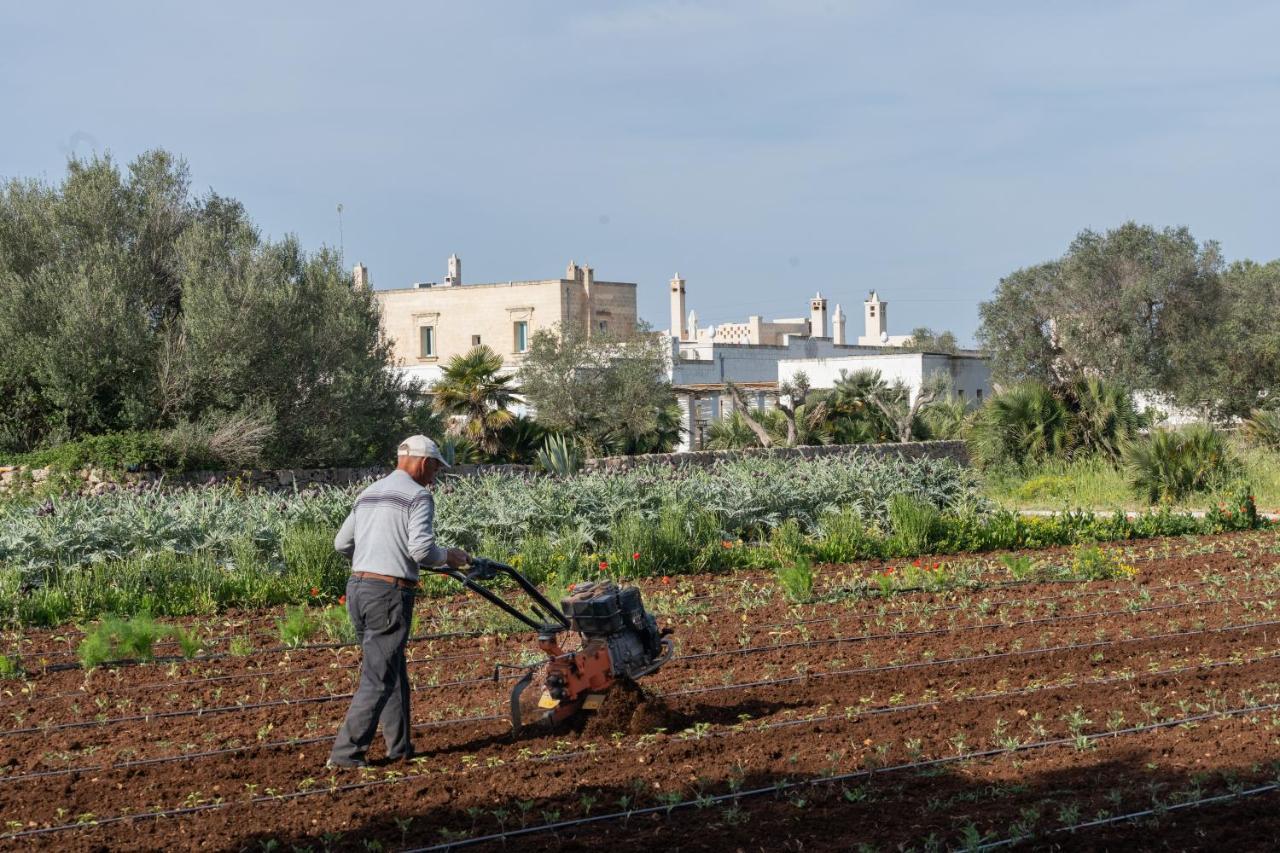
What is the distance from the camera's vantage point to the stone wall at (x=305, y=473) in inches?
791

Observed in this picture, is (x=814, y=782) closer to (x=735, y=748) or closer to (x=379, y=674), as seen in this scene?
(x=735, y=748)

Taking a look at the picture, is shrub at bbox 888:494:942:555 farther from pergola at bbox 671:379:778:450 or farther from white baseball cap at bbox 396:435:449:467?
pergola at bbox 671:379:778:450

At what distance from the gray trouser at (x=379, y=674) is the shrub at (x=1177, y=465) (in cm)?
1734

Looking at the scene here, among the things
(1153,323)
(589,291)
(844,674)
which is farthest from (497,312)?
(844,674)

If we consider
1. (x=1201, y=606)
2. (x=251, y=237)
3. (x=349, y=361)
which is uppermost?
(x=251, y=237)

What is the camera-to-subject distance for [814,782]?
6.16 m

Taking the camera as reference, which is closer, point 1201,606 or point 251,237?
point 1201,606

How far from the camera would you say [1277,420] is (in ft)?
89.5

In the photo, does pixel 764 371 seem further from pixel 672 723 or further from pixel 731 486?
pixel 672 723

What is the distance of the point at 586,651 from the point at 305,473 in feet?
58.1

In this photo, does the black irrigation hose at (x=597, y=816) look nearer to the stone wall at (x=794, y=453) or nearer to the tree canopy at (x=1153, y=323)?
the stone wall at (x=794, y=453)

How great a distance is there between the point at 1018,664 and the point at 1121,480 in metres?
15.7

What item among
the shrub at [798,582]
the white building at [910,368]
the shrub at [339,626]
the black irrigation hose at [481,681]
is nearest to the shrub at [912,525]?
the shrub at [798,582]

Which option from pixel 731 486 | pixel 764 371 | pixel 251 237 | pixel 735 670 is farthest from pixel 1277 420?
pixel 764 371
